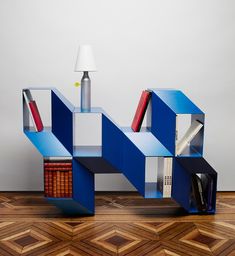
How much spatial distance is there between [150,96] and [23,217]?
144 centimetres

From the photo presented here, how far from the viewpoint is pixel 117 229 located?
3.12 m

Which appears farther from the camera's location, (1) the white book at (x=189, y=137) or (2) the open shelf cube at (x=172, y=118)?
(1) the white book at (x=189, y=137)

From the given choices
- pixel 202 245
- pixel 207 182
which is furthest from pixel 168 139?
pixel 202 245

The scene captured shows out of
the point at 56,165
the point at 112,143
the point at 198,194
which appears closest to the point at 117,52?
the point at 112,143

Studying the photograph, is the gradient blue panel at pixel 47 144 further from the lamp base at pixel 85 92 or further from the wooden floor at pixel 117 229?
the wooden floor at pixel 117 229

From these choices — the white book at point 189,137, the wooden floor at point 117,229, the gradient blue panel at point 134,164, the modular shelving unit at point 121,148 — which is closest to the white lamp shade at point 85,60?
the modular shelving unit at point 121,148

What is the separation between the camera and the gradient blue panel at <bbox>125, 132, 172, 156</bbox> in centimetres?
324

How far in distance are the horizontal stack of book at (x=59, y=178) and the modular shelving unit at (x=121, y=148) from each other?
0.04 m

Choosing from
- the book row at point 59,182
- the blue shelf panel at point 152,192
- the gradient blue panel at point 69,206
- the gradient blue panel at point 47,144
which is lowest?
the gradient blue panel at point 69,206

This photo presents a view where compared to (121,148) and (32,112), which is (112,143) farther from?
(32,112)

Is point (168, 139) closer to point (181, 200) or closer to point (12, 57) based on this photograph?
point (181, 200)

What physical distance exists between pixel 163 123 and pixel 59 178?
942 mm

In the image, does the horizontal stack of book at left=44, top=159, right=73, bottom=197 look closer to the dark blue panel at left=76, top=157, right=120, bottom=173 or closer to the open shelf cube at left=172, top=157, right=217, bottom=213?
the dark blue panel at left=76, top=157, right=120, bottom=173

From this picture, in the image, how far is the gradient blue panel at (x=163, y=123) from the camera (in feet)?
10.4
